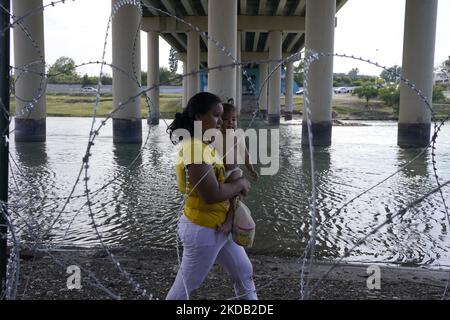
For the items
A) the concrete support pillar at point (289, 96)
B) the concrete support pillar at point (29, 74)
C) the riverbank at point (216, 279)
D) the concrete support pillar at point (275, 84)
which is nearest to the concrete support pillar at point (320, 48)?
the concrete support pillar at point (29, 74)

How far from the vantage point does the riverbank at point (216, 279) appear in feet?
17.7

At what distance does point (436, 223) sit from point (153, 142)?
17.6m

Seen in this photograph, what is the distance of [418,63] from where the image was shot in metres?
23.4

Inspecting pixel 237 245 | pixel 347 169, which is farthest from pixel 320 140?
pixel 237 245

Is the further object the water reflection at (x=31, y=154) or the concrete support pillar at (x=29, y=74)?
the concrete support pillar at (x=29, y=74)

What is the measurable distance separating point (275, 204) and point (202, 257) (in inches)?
280

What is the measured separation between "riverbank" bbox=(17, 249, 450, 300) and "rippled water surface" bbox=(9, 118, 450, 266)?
0.61m

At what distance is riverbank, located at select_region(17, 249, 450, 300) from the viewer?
5387 millimetres

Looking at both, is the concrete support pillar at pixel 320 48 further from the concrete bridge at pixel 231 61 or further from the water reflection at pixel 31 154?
the water reflection at pixel 31 154

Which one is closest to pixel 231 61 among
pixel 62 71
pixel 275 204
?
pixel 275 204

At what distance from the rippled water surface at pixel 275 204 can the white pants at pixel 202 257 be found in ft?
2.40

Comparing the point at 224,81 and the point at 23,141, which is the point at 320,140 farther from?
the point at 23,141

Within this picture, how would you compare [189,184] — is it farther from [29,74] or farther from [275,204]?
[29,74]

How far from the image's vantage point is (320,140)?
23.7 meters
